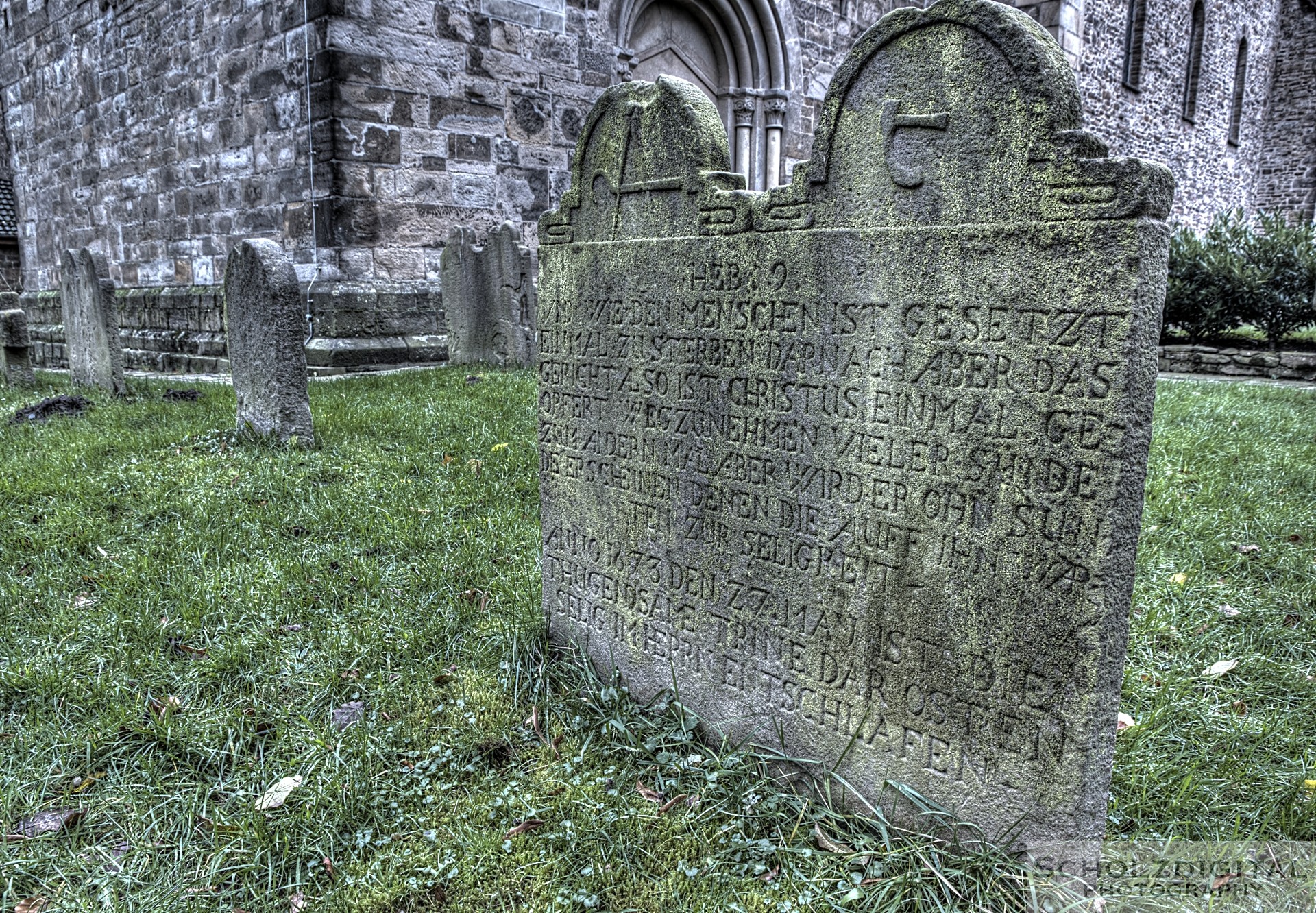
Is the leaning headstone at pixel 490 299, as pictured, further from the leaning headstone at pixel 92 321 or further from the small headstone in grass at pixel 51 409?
the small headstone in grass at pixel 51 409

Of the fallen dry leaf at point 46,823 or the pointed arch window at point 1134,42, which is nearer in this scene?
the fallen dry leaf at point 46,823

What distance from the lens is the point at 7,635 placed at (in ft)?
10.0

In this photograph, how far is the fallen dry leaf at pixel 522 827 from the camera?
7.16 feet

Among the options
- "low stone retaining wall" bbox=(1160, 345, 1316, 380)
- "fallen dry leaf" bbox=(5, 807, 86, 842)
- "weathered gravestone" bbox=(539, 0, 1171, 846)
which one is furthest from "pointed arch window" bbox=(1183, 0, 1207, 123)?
"fallen dry leaf" bbox=(5, 807, 86, 842)

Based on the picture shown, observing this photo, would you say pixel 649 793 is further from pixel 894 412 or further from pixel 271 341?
pixel 271 341

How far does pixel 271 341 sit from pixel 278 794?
3.65 metres

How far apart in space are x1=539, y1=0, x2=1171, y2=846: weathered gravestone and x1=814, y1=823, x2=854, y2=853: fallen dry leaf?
0.17 meters

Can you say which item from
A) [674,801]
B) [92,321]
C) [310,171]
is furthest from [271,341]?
[674,801]

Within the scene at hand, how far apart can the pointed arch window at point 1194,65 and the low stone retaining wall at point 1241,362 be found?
480 inches

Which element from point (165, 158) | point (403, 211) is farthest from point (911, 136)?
point (165, 158)

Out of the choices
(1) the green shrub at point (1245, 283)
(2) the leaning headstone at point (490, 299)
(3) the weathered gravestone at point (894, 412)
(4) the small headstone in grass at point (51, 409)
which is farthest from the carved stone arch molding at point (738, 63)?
(3) the weathered gravestone at point (894, 412)

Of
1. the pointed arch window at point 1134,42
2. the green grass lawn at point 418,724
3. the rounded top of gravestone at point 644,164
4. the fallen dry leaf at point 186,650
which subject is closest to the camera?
the green grass lawn at point 418,724

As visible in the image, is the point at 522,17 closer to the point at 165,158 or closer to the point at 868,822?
the point at 165,158

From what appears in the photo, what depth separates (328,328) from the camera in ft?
27.8
